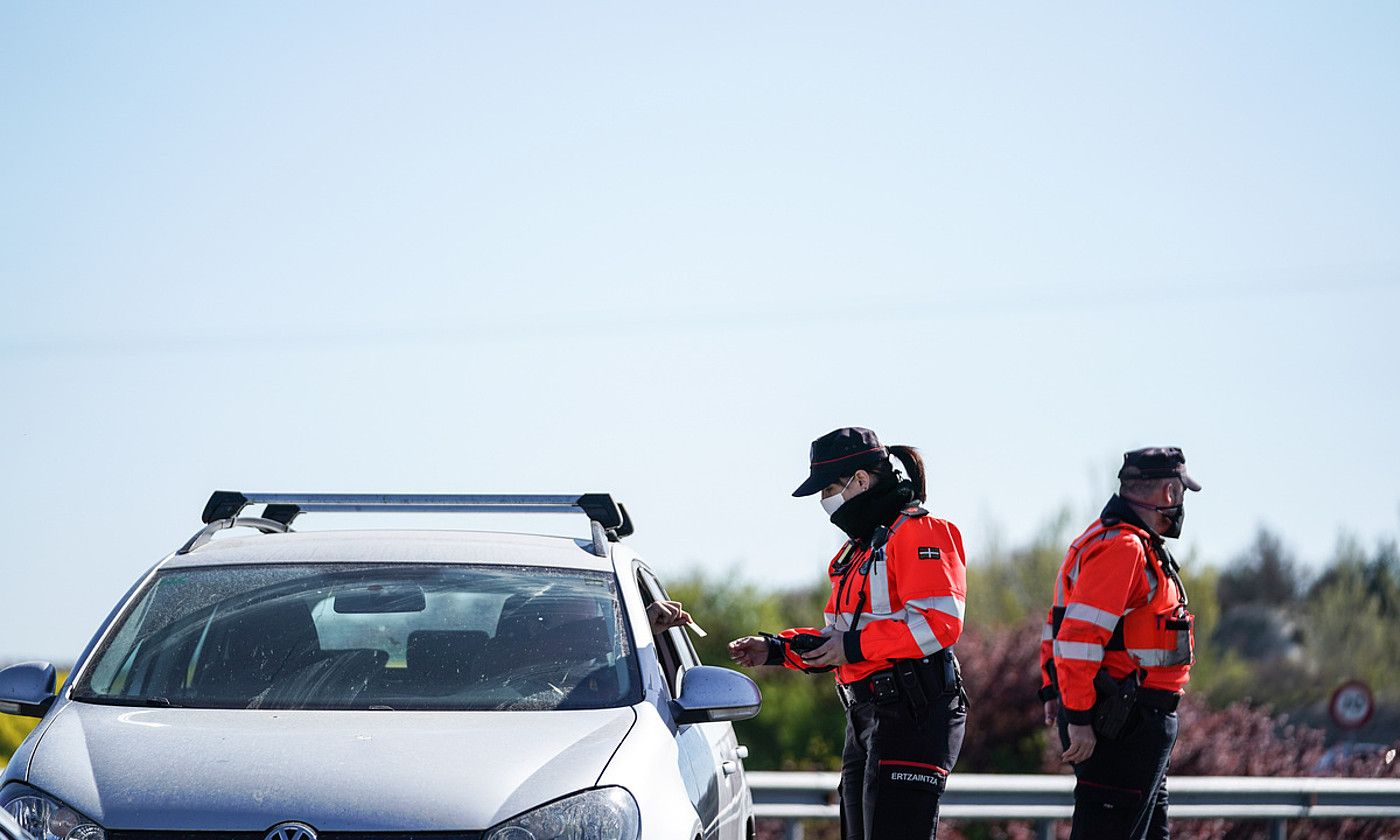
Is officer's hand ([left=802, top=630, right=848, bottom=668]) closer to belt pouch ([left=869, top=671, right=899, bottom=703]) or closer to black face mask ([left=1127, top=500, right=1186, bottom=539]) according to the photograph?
belt pouch ([left=869, top=671, right=899, bottom=703])

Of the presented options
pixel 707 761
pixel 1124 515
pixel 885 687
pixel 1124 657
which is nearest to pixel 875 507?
pixel 885 687

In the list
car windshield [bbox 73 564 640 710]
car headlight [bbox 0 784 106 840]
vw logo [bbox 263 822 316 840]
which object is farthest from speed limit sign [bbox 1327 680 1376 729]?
car headlight [bbox 0 784 106 840]

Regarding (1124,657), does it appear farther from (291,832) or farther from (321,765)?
(291,832)

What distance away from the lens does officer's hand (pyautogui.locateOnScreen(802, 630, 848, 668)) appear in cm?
695

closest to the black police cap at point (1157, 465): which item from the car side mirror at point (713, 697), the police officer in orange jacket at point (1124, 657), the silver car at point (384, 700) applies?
the police officer in orange jacket at point (1124, 657)

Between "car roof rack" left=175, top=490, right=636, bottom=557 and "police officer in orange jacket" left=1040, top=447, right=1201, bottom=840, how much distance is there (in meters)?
1.85

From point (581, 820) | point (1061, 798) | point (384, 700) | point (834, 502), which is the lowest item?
point (1061, 798)

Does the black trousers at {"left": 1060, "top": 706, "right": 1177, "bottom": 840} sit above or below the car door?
below

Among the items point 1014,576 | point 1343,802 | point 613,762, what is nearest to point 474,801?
point 613,762

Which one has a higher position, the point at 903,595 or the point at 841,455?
the point at 841,455

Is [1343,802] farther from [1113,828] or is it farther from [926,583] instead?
[926,583]

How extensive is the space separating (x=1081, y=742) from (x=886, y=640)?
0.96 metres

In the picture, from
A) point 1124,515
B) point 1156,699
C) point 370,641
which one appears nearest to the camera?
point 370,641

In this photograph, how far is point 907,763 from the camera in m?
6.70
